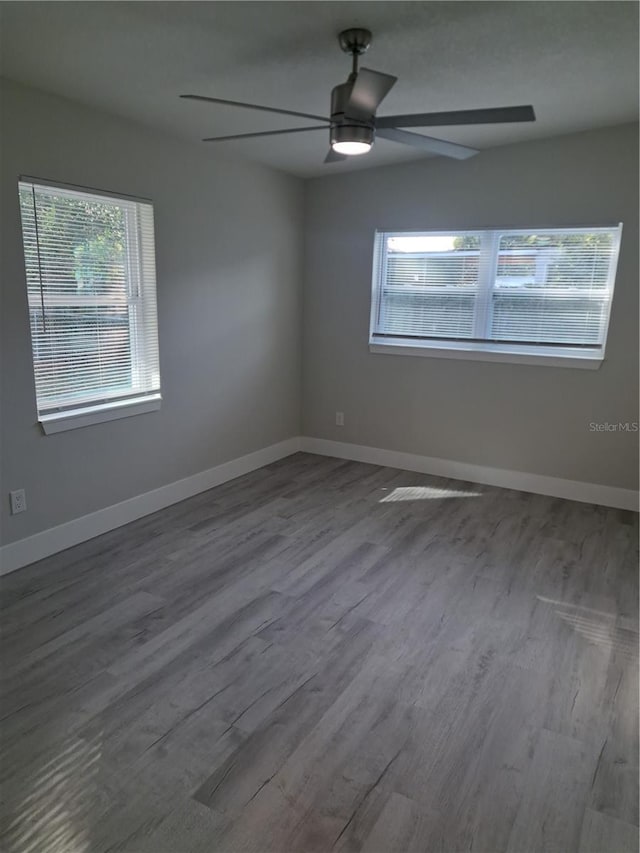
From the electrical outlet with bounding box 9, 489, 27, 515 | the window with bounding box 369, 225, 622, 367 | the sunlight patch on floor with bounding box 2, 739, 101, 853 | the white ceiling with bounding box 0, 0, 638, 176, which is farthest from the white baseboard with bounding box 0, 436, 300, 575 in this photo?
the white ceiling with bounding box 0, 0, 638, 176

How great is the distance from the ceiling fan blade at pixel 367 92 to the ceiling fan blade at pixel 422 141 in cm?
18

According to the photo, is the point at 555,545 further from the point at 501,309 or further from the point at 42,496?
the point at 42,496

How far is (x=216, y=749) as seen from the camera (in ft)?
Answer: 6.09

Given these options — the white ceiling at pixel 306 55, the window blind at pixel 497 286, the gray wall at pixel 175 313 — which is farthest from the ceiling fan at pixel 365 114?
the window blind at pixel 497 286

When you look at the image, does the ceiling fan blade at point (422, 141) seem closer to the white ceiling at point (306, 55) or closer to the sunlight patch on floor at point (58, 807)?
the white ceiling at point (306, 55)

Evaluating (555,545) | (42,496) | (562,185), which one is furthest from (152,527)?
(562,185)

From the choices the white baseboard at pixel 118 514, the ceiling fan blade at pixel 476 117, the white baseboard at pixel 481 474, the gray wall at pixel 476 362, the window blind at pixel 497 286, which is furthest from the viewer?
the white baseboard at pixel 481 474

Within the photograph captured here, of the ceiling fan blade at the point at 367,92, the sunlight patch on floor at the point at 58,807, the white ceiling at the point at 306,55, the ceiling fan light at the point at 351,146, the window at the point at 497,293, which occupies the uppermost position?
the white ceiling at the point at 306,55

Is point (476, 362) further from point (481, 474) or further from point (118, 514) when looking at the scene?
point (118, 514)

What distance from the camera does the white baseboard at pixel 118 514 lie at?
3.00 m

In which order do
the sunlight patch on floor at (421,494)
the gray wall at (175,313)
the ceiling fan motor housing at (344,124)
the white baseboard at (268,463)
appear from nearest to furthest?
the ceiling fan motor housing at (344,124)
the gray wall at (175,313)
the white baseboard at (268,463)
the sunlight patch on floor at (421,494)

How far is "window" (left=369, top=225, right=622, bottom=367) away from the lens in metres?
3.92

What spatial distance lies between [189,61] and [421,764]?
2.96 m

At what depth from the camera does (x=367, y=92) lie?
6.77 feet
